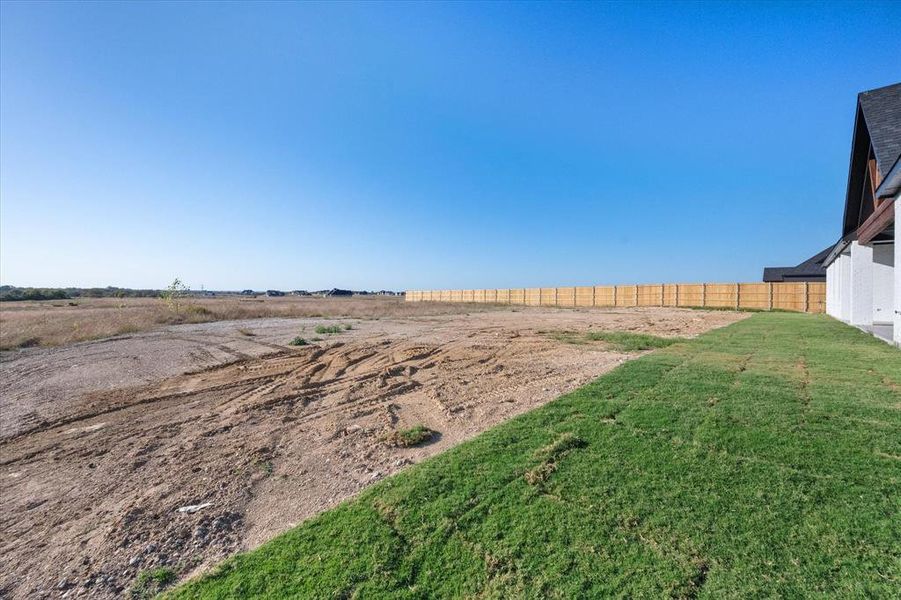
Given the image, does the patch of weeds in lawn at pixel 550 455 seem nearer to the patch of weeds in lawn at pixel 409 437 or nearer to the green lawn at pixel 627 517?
the green lawn at pixel 627 517

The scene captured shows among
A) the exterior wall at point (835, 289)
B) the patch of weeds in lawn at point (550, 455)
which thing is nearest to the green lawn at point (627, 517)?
the patch of weeds in lawn at point (550, 455)

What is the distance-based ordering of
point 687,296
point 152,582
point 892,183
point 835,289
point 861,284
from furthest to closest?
1. point 687,296
2. point 835,289
3. point 861,284
4. point 892,183
5. point 152,582

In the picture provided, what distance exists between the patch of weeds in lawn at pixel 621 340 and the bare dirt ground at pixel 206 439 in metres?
0.72

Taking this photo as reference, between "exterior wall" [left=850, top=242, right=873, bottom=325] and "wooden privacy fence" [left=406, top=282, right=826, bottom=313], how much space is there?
528 inches

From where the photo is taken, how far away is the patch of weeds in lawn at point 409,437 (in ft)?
15.3

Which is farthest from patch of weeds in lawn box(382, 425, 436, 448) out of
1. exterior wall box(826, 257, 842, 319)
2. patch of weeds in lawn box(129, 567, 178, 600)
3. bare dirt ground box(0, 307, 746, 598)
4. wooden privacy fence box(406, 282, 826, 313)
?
wooden privacy fence box(406, 282, 826, 313)

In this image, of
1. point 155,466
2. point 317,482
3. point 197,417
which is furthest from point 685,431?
point 197,417

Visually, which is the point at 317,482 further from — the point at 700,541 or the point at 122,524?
the point at 700,541

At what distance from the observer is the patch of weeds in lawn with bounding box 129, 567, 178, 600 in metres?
2.54

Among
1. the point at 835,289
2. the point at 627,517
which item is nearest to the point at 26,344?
the point at 627,517

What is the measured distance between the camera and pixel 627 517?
267 centimetres

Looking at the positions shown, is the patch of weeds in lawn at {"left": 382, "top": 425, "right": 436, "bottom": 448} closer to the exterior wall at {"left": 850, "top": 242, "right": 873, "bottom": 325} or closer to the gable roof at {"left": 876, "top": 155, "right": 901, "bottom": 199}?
the gable roof at {"left": 876, "top": 155, "right": 901, "bottom": 199}

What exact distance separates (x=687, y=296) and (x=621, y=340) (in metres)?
24.2

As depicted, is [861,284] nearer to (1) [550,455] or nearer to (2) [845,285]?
(2) [845,285]
